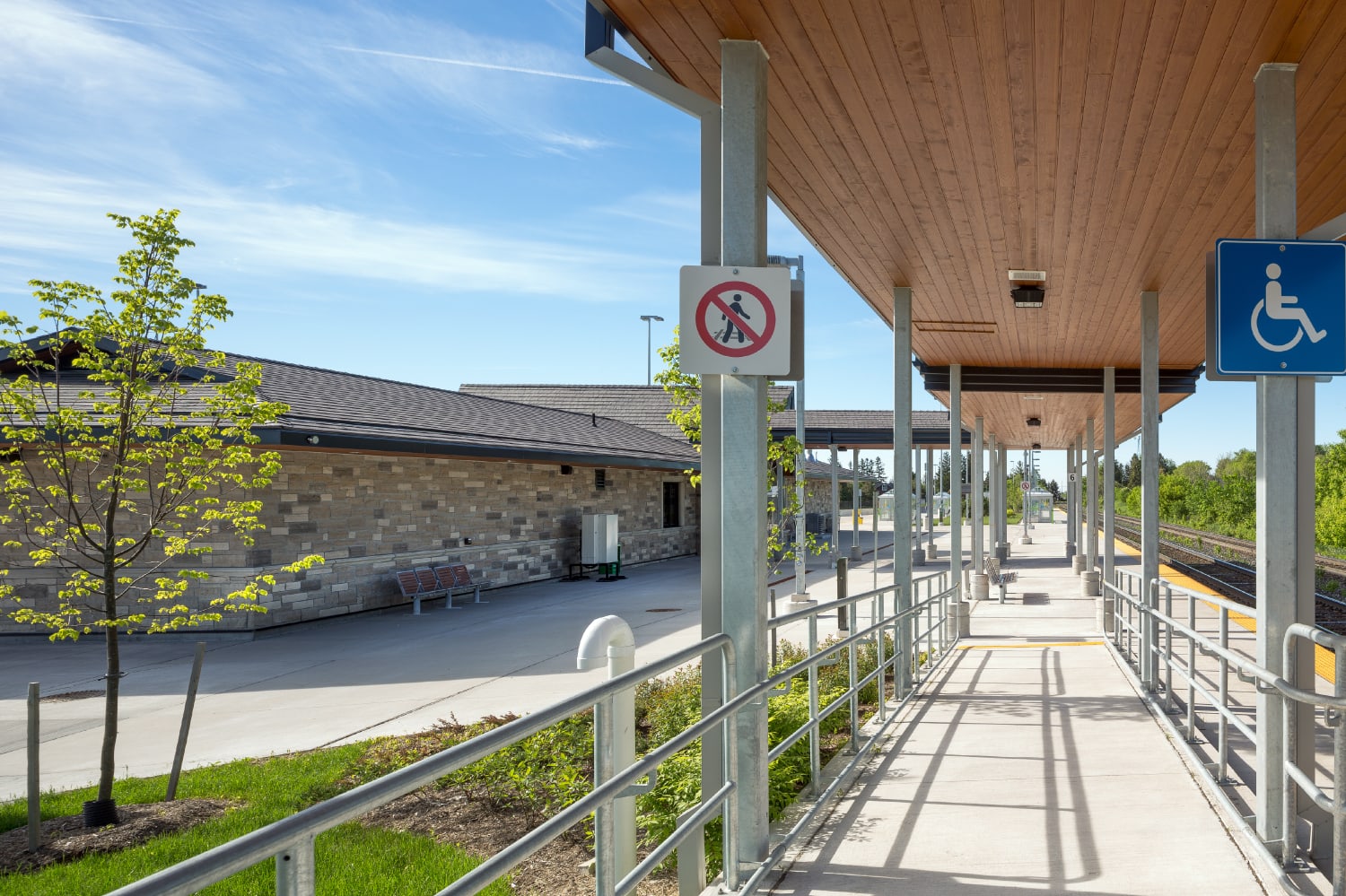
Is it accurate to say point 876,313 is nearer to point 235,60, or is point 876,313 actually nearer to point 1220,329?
point 1220,329

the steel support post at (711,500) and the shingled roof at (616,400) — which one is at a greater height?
the shingled roof at (616,400)

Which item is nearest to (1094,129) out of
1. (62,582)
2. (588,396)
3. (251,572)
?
(251,572)

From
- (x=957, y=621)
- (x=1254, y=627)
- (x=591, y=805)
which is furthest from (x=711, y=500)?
(x=1254, y=627)

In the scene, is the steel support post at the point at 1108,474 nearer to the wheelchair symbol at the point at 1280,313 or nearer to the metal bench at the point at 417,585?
the wheelchair symbol at the point at 1280,313

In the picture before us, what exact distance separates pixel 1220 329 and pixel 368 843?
16.9 feet

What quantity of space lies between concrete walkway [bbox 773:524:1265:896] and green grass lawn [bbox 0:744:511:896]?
196cm

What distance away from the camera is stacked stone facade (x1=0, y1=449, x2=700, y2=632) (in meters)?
14.1

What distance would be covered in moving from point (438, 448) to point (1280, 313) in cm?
1322

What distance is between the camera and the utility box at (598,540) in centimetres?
2183

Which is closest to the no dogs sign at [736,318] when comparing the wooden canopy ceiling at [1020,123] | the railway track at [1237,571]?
the wooden canopy ceiling at [1020,123]

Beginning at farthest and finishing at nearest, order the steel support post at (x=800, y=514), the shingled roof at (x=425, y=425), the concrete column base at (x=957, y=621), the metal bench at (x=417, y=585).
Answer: the metal bench at (x=417, y=585) → the shingled roof at (x=425, y=425) → the steel support post at (x=800, y=514) → the concrete column base at (x=957, y=621)

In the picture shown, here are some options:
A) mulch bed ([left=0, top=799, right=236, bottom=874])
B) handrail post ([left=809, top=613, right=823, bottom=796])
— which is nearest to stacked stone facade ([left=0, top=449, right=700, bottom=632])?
mulch bed ([left=0, top=799, right=236, bottom=874])

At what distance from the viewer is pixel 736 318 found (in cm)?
389

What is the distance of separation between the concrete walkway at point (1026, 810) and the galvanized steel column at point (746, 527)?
0.40 meters
